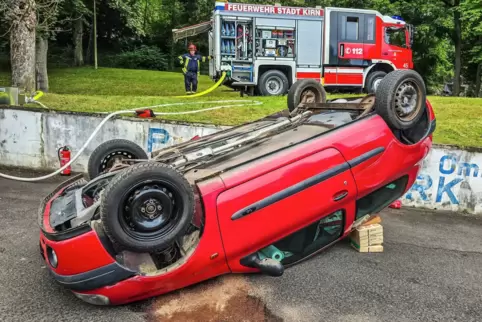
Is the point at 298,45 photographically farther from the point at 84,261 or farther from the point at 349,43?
the point at 84,261

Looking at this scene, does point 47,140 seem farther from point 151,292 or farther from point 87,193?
point 151,292

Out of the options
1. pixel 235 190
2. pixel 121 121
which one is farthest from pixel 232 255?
pixel 121 121

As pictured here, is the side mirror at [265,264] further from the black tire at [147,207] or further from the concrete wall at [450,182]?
the concrete wall at [450,182]

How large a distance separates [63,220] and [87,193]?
48cm

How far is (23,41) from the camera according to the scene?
11.0 m

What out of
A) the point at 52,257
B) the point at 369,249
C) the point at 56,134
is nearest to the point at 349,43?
the point at 56,134

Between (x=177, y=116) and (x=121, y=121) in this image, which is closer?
(x=121, y=121)

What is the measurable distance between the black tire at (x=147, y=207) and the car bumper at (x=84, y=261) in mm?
138

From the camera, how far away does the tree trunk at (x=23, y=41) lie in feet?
34.4

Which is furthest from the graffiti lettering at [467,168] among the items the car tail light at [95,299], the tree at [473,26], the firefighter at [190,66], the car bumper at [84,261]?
the tree at [473,26]

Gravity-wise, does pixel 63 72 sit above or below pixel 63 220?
above

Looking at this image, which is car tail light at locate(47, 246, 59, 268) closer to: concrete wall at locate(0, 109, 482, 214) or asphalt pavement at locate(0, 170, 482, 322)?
asphalt pavement at locate(0, 170, 482, 322)

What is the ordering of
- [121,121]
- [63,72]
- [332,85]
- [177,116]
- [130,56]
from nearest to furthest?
[121,121]
[177,116]
[332,85]
[63,72]
[130,56]

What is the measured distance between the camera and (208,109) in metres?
9.20
